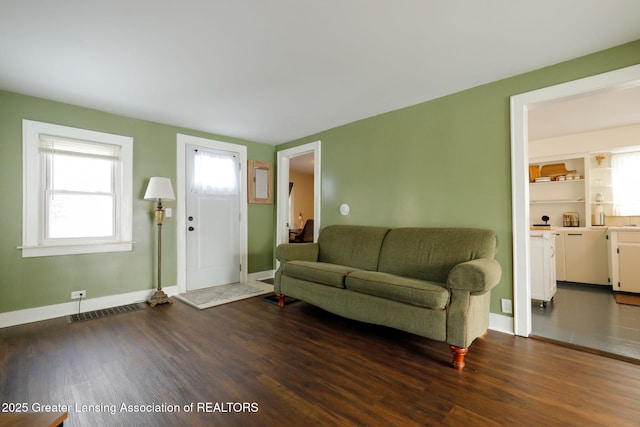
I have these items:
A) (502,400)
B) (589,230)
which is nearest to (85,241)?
(502,400)

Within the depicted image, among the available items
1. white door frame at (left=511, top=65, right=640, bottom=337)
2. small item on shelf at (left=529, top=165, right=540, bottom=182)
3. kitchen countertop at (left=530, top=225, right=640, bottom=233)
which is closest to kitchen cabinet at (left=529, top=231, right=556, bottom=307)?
kitchen countertop at (left=530, top=225, right=640, bottom=233)

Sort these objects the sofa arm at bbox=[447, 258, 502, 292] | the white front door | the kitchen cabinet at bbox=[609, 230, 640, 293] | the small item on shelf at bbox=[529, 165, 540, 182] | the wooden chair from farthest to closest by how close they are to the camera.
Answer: the wooden chair → the small item on shelf at bbox=[529, 165, 540, 182] → the white front door → the kitchen cabinet at bbox=[609, 230, 640, 293] → the sofa arm at bbox=[447, 258, 502, 292]

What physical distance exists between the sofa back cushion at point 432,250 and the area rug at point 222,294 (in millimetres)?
1937

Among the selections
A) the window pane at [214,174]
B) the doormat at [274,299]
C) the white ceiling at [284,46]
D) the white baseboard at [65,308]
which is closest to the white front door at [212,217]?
the window pane at [214,174]

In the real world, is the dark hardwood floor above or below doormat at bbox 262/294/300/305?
above

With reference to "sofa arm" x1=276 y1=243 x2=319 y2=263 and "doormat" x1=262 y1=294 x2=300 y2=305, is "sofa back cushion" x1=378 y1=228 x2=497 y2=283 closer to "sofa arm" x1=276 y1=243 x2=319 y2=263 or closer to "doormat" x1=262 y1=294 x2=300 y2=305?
"sofa arm" x1=276 y1=243 x2=319 y2=263

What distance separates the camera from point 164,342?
2.39 m

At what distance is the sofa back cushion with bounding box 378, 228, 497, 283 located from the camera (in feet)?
8.24

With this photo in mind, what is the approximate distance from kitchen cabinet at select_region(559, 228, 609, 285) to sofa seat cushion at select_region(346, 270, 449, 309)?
12.3ft

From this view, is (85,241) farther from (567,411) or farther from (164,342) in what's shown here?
(567,411)

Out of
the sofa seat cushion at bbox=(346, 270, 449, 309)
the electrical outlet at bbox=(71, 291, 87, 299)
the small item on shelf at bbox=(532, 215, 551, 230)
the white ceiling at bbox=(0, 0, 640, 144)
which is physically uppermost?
the white ceiling at bbox=(0, 0, 640, 144)

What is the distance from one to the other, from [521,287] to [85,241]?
4.63m

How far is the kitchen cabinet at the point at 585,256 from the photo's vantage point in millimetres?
4230

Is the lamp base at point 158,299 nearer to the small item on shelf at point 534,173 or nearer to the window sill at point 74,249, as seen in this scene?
the window sill at point 74,249
